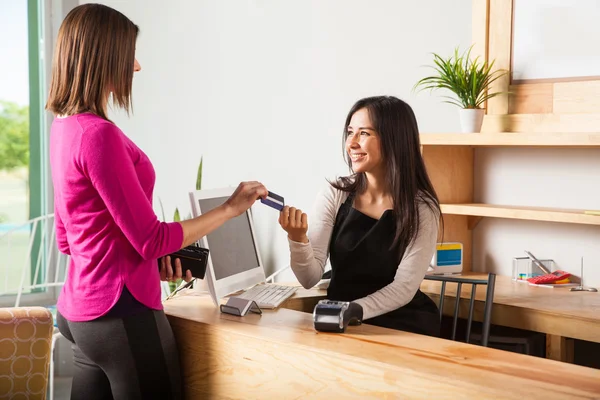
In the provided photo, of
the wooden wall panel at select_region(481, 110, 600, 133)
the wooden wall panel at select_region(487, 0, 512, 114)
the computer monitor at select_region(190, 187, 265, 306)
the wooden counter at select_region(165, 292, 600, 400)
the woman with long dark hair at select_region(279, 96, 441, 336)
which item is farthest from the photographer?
the wooden wall panel at select_region(487, 0, 512, 114)

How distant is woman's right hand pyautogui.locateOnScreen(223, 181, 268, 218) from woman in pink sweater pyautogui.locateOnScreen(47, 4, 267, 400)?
0.21m

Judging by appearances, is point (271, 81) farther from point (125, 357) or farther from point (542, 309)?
point (125, 357)

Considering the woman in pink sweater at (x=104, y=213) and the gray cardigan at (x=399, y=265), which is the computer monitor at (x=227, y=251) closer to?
the gray cardigan at (x=399, y=265)

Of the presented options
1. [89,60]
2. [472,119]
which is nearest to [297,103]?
[472,119]

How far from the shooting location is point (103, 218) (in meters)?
1.66

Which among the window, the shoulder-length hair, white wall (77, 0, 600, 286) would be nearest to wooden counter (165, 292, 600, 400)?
the shoulder-length hair

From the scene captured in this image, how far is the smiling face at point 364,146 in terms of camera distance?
2396 millimetres

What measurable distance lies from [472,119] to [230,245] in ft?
3.73

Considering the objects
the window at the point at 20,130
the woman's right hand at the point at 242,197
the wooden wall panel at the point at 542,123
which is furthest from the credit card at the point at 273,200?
the window at the point at 20,130

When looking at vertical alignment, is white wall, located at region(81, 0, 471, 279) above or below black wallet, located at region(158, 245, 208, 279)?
above

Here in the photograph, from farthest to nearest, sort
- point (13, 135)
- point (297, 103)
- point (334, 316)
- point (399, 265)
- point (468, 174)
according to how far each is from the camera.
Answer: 1. point (13, 135)
2. point (297, 103)
3. point (468, 174)
4. point (399, 265)
5. point (334, 316)

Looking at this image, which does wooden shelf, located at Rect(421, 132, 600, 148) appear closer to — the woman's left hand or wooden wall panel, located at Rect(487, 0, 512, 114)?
wooden wall panel, located at Rect(487, 0, 512, 114)

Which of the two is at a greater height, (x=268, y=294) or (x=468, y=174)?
(x=468, y=174)

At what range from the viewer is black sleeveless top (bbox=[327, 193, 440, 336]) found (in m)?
2.34
